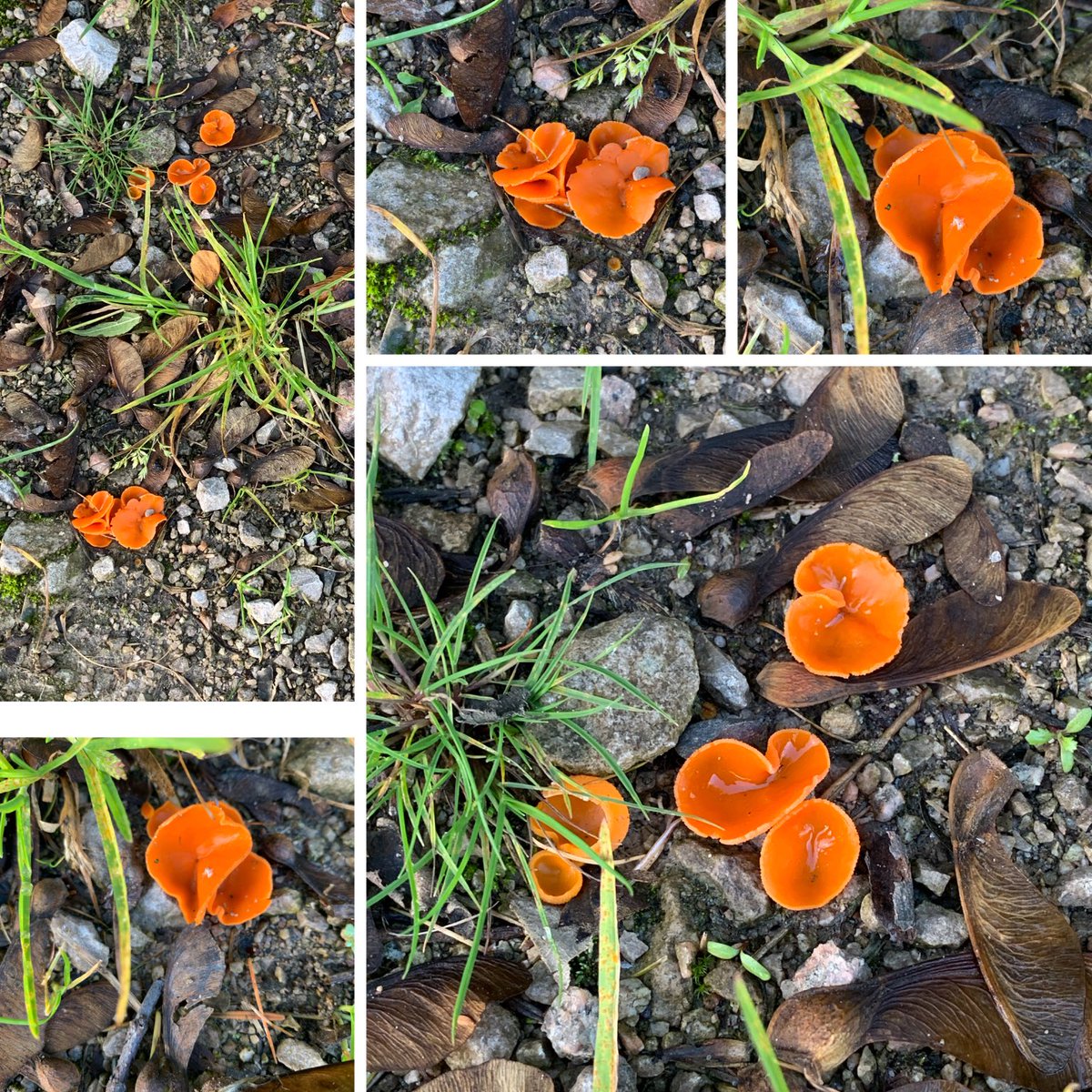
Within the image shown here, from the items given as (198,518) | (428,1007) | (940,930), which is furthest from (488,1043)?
(198,518)

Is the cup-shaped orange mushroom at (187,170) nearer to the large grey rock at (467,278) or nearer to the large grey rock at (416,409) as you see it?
the large grey rock at (467,278)

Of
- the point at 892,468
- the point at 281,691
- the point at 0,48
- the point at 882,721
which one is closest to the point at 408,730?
the point at 281,691

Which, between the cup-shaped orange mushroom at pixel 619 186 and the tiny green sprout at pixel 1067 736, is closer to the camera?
the cup-shaped orange mushroom at pixel 619 186

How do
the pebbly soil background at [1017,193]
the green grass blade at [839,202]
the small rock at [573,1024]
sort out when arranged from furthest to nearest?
the pebbly soil background at [1017,193]
the small rock at [573,1024]
the green grass blade at [839,202]

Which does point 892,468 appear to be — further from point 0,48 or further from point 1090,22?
point 0,48

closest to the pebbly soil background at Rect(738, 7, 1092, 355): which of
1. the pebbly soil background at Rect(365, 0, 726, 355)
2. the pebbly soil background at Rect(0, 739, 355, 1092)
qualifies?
the pebbly soil background at Rect(365, 0, 726, 355)

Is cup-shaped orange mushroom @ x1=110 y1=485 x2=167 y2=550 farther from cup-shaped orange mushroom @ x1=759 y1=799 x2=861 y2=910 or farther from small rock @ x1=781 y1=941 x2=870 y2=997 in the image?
small rock @ x1=781 y1=941 x2=870 y2=997

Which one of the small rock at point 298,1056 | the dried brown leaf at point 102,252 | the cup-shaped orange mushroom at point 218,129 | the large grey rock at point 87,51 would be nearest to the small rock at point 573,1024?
the small rock at point 298,1056
